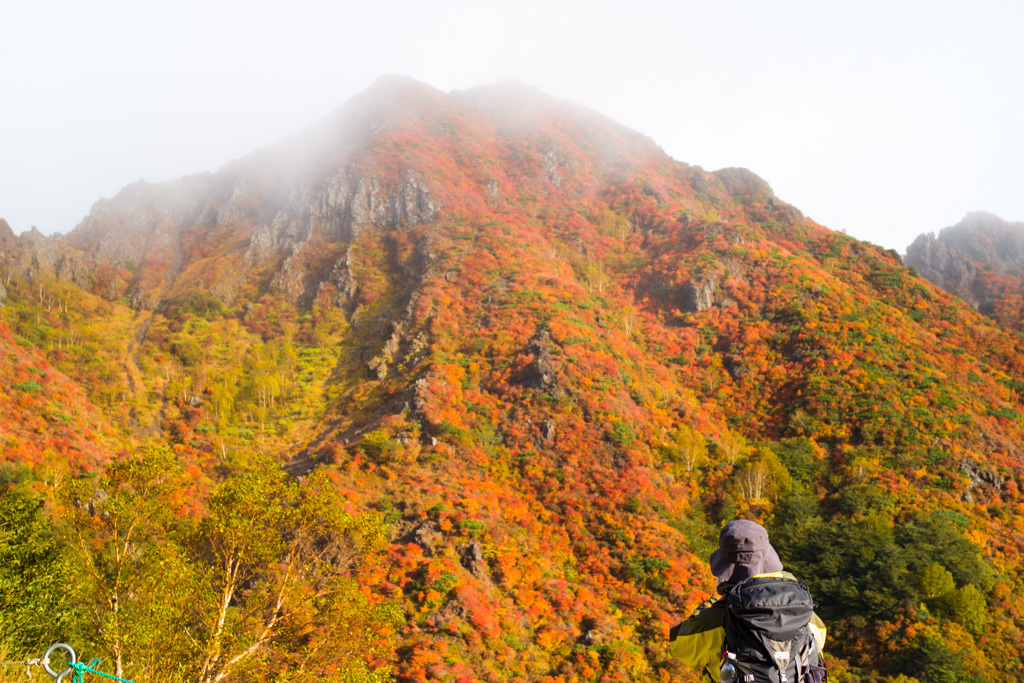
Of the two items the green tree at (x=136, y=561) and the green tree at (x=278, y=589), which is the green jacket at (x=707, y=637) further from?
the green tree at (x=136, y=561)

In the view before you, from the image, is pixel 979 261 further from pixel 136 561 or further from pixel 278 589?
pixel 136 561

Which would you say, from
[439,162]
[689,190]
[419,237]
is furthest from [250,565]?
[689,190]

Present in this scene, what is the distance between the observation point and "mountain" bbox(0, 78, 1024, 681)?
49.1 ft

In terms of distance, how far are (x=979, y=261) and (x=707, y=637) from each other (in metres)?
131

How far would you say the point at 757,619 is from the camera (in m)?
2.95

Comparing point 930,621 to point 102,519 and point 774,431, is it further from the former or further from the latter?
point 102,519

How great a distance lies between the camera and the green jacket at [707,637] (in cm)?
332

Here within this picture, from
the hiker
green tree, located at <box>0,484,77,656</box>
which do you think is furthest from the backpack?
green tree, located at <box>0,484,77,656</box>

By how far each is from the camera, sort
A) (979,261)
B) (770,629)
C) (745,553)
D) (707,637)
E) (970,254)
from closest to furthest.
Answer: (770,629) < (745,553) < (707,637) < (979,261) < (970,254)

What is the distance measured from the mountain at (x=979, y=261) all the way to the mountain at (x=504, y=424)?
3220 cm

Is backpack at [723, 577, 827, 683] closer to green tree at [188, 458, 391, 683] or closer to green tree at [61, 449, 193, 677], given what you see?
green tree at [188, 458, 391, 683]

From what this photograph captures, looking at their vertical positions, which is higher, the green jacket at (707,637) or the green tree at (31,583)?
the green jacket at (707,637)

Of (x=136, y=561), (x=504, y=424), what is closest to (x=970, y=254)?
(x=504, y=424)

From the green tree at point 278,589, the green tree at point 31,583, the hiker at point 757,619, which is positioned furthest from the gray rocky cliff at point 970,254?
the green tree at point 31,583
